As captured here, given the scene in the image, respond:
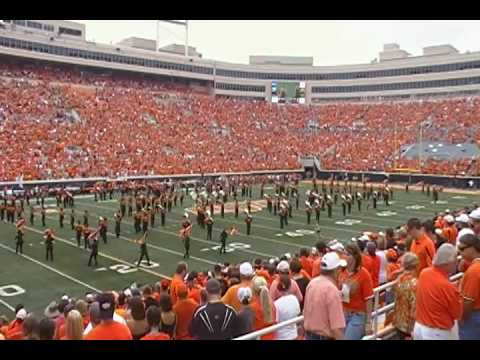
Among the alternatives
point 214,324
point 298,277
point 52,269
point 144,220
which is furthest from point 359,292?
point 144,220

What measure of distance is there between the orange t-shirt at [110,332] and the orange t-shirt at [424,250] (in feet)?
11.8

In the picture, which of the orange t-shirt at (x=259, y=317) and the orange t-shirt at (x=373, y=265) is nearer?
the orange t-shirt at (x=259, y=317)

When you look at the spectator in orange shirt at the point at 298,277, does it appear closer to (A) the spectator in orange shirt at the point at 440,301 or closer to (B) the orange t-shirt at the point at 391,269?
(B) the orange t-shirt at the point at 391,269

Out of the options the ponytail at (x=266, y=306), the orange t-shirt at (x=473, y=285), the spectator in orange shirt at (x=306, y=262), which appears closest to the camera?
the orange t-shirt at (x=473, y=285)

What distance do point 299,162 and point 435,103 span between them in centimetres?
1681

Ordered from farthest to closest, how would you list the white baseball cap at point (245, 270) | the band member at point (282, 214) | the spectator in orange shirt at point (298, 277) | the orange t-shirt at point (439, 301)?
the band member at point (282, 214)
the spectator in orange shirt at point (298, 277)
the white baseball cap at point (245, 270)
the orange t-shirt at point (439, 301)

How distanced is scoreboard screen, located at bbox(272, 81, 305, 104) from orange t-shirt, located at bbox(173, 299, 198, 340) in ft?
199

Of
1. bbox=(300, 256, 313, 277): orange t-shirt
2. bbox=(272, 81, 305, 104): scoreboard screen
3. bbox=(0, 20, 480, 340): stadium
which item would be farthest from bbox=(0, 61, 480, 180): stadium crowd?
bbox=(300, 256, 313, 277): orange t-shirt

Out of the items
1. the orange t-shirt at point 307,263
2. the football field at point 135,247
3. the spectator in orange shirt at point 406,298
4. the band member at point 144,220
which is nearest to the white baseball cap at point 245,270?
the spectator in orange shirt at point 406,298

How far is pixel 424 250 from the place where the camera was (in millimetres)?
6266

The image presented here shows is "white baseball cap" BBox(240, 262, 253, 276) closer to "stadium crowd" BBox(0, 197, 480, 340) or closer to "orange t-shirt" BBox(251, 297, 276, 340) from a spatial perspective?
"stadium crowd" BBox(0, 197, 480, 340)

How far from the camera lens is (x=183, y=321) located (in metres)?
5.45

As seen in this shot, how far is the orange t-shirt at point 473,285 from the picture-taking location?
4.39 metres

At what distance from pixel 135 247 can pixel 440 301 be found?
1499 centimetres
